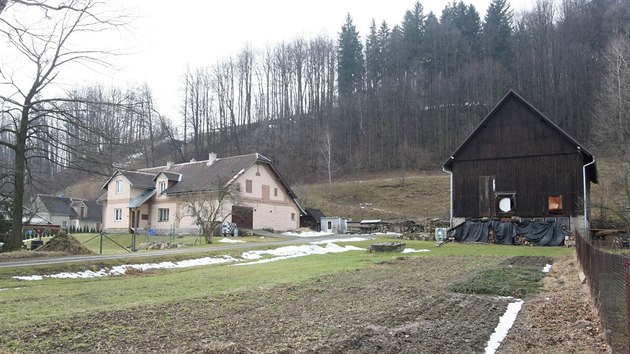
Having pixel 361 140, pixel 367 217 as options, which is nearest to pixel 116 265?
pixel 367 217

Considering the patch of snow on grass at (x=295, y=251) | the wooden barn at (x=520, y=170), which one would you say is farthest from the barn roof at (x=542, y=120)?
the patch of snow on grass at (x=295, y=251)

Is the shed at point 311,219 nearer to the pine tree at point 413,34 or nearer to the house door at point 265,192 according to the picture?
the house door at point 265,192

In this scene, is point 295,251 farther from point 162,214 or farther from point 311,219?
point 311,219

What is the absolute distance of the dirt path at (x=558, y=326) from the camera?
800 centimetres

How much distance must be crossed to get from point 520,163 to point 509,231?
584cm

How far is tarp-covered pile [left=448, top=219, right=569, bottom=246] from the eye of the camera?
34812 mm

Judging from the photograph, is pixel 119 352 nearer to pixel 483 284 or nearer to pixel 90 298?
pixel 90 298

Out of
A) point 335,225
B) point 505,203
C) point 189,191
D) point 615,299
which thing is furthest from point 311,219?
point 615,299

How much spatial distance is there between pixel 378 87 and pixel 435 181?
1088 inches

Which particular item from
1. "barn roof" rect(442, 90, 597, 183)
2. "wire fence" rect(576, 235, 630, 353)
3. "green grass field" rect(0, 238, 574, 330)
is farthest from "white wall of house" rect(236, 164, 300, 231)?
"wire fence" rect(576, 235, 630, 353)

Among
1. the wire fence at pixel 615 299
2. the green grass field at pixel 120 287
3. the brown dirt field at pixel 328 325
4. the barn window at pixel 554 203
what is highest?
the barn window at pixel 554 203

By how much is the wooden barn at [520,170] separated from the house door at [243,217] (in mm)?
19218

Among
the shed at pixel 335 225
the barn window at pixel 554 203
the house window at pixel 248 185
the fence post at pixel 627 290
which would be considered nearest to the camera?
the fence post at pixel 627 290

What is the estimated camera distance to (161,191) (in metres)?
53.0
